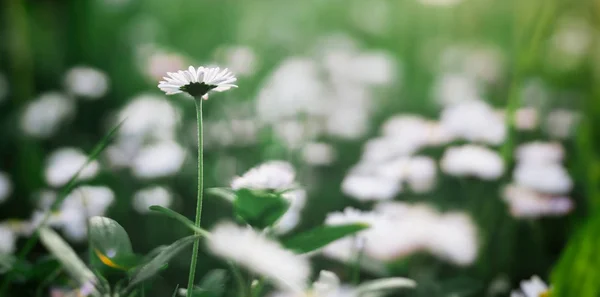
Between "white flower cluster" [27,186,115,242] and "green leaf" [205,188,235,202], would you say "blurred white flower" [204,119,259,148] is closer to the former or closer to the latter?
"white flower cluster" [27,186,115,242]

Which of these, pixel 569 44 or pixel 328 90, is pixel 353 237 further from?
pixel 569 44

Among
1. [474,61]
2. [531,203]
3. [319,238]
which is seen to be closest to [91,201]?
[319,238]

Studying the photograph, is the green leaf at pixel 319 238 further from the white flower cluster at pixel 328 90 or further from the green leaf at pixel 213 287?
the white flower cluster at pixel 328 90

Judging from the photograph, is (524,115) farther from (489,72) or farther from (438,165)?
(489,72)

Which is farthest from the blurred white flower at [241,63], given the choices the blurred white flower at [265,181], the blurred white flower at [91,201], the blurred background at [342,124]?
the blurred white flower at [265,181]

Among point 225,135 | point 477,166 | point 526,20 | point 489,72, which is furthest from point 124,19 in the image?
point 477,166

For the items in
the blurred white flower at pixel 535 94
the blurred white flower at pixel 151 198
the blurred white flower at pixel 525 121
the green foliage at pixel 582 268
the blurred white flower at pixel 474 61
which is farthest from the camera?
the blurred white flower at pixel 474 61
